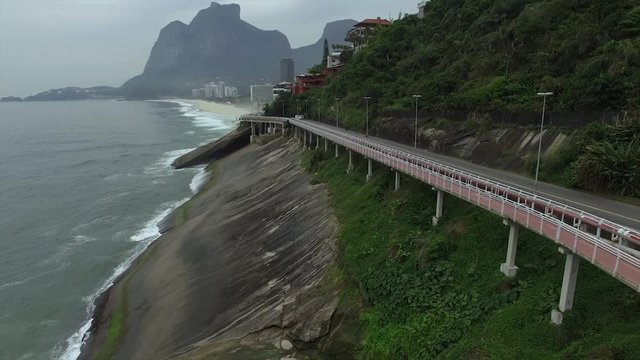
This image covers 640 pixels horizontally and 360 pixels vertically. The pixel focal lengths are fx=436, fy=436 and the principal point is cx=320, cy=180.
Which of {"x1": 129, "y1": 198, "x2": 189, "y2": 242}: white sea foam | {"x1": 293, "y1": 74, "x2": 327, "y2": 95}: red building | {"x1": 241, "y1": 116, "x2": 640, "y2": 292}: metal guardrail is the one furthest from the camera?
{"x1": 293, "y1": 74, "x2": 327, "y2": 95}: red building

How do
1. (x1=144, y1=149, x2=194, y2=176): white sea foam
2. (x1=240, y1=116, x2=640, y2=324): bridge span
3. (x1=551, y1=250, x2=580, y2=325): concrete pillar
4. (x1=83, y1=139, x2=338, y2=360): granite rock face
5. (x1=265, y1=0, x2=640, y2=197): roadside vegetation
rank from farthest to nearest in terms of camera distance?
(x1=144, y1=149, x2=194, y2=176): white sea foam, (x1=265, y1=0, x2=640, y2=197): roadside vegetation, (x1=83, y1=139, x2=338, y2=360): granite rock face, (x1=551, y1=250, x2=580, y2=325): concrete pillar, (x1=240, y1=116, x2=640, y2=324): bridge span

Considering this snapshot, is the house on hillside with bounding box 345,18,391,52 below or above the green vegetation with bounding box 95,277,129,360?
above

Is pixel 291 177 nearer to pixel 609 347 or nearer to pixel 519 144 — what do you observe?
pixel 519 144

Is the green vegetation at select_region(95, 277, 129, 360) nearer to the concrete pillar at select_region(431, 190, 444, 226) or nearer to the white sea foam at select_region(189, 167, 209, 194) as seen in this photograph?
the concrete pillar at select_region(431, 190, 444, 226)

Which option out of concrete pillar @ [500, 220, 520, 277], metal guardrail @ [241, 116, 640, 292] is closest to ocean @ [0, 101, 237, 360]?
metal guardrail @ [241, 116, 640, 292]

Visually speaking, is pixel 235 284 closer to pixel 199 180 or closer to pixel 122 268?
pixel 122 268

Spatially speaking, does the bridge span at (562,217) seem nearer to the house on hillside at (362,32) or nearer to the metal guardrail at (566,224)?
the metal guardrail at (566,224)

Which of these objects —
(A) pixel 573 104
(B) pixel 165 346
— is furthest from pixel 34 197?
(A) pixel 573 104
